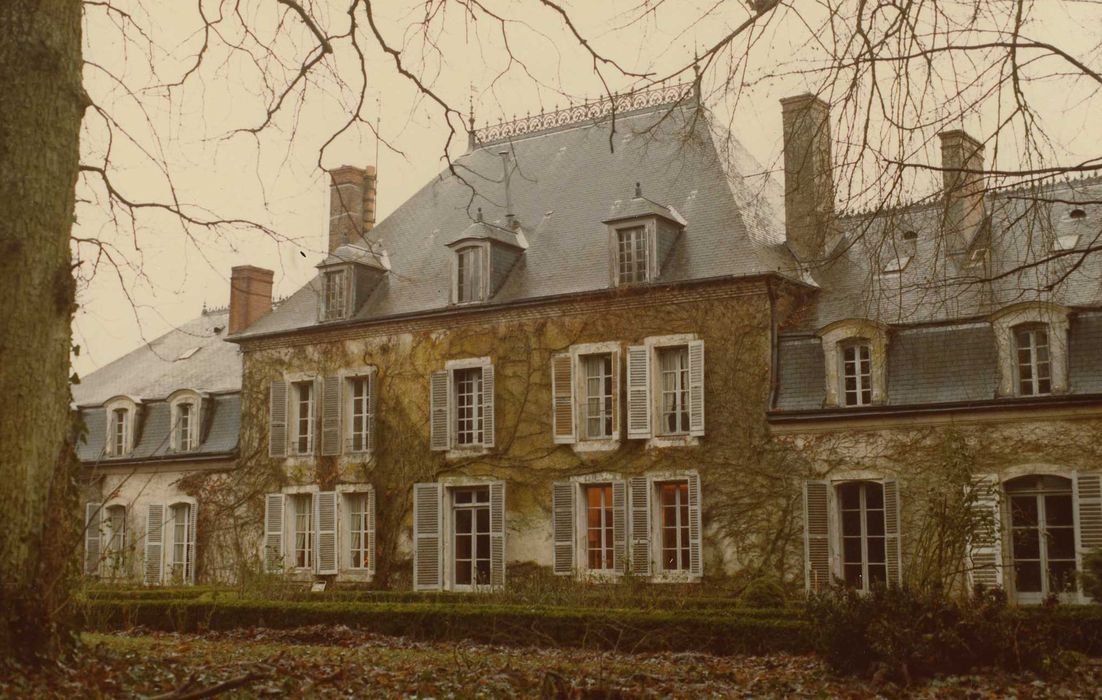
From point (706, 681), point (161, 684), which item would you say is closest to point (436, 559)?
point (706, 681)

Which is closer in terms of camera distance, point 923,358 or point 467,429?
point 923,358

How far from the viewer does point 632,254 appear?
1930 centimetres

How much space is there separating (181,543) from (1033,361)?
51.9 ft

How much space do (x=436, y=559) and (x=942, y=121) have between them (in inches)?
567

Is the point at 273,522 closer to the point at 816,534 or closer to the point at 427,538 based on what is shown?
the point at 427,538

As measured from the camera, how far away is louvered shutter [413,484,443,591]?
66.8 ft

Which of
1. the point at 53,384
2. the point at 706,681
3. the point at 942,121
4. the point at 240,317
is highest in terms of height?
the point at 240,317

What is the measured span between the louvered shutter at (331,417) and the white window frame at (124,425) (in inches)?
222

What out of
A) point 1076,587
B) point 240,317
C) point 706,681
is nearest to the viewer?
point 706,681

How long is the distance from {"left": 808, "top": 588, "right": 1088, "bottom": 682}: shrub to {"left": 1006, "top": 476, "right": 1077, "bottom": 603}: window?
6.30 meters

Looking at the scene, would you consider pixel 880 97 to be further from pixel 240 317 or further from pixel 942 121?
pixel 240 317

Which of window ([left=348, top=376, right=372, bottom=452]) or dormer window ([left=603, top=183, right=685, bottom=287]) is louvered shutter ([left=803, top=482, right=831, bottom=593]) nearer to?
dormer window ([left=603, top=183, right=685, bottom=287])

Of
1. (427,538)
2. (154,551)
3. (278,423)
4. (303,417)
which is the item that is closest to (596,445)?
(427,538)

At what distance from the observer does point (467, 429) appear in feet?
68.5
